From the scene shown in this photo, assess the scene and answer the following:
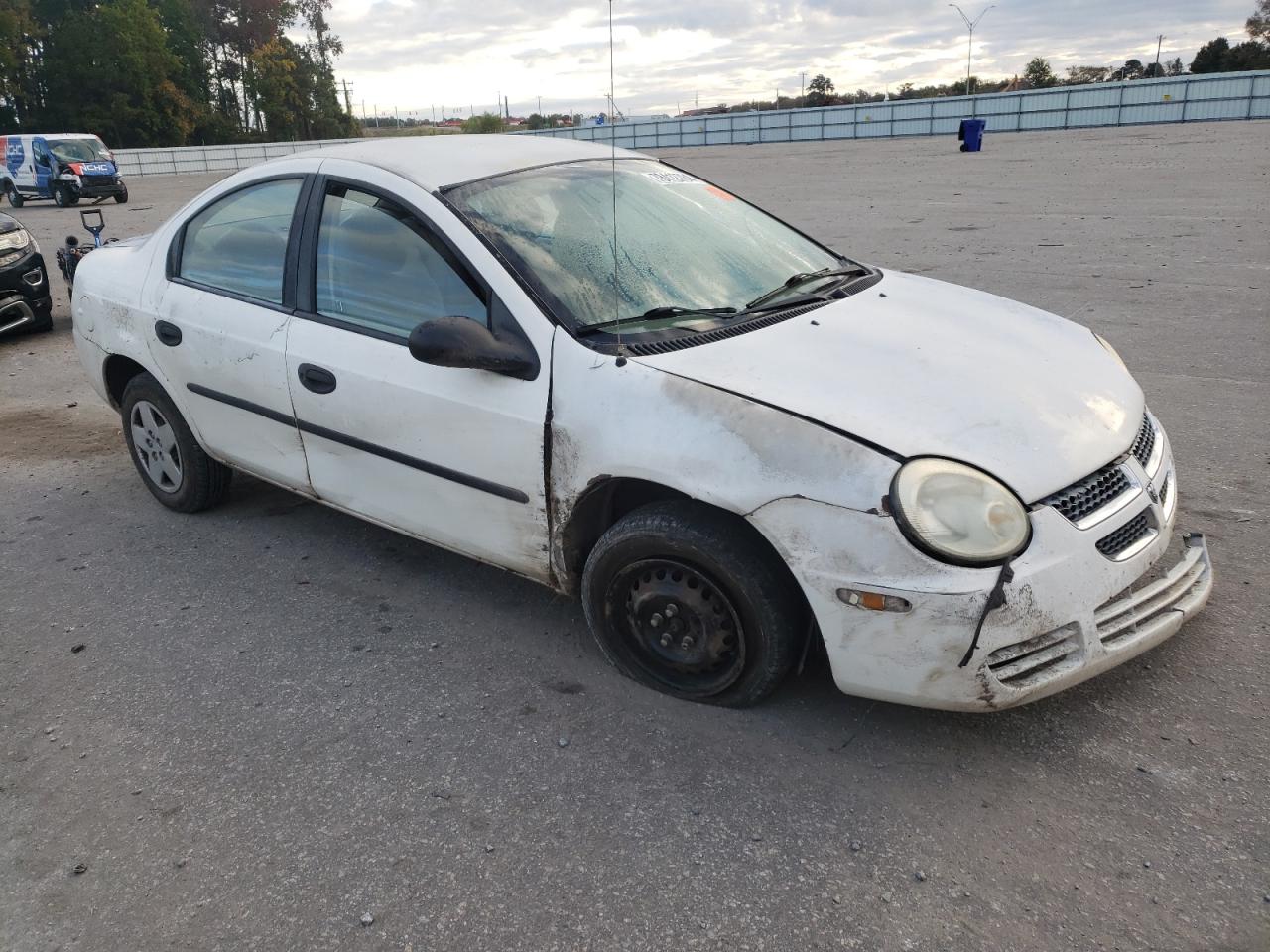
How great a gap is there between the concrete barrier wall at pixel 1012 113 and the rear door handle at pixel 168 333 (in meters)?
29.3

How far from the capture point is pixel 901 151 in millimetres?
30141

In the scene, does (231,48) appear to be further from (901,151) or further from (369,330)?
(369,330)

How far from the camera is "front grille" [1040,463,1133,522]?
8.27ft

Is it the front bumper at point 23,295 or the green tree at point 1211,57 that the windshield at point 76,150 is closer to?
the front bumper at point 23,295

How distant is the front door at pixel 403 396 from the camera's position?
9.96 ft

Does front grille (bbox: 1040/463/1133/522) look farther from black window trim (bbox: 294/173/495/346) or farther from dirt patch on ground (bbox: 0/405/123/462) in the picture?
dirt patch on ground (bbox: 0/405/123/462)

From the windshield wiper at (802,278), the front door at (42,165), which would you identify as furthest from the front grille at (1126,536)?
the front door at (42,165)

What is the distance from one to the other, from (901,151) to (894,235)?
20.2 metres

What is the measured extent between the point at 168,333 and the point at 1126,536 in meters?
3.64

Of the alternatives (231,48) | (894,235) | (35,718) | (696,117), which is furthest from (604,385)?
(231,48)

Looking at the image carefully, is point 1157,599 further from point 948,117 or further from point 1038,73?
point 1038,73

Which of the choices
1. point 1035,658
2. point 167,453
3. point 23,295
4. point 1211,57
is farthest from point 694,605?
point 1211,57

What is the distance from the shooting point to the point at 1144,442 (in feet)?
9.70

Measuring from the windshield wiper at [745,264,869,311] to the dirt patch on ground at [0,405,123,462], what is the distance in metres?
4.03
